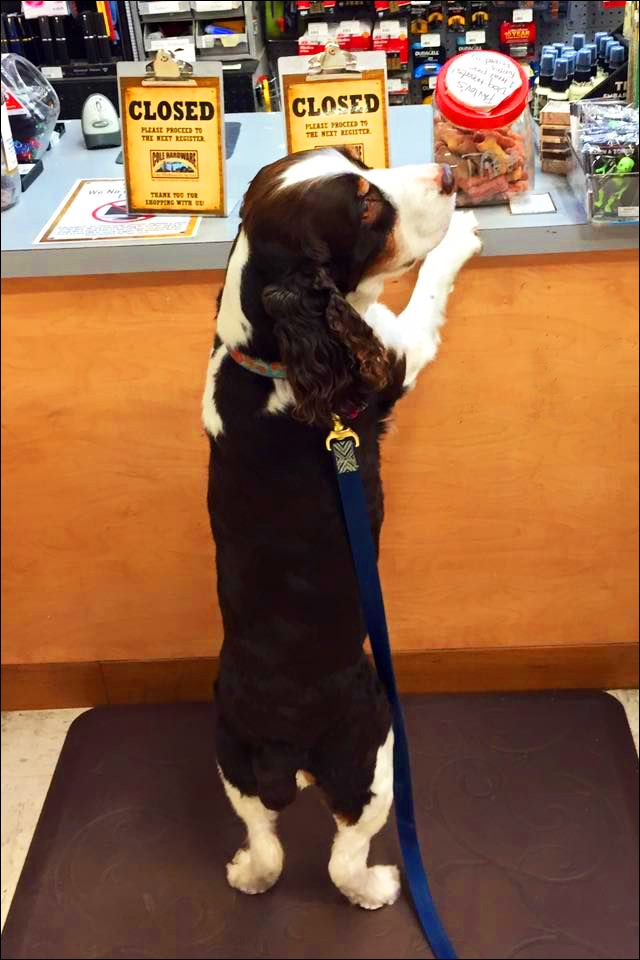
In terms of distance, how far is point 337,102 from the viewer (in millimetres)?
1483

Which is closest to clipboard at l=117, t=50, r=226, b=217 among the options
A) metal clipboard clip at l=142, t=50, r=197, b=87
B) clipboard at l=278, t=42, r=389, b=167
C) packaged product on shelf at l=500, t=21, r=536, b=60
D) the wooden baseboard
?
metal clipboard clip at l=142, t=50, r=197, b=87

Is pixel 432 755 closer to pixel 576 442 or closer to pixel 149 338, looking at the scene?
pixel 576 442

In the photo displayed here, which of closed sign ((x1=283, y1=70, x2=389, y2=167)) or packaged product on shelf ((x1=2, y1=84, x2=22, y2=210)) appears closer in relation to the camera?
closed sign ((x1=283, y1=70, x2=389, y2=167))

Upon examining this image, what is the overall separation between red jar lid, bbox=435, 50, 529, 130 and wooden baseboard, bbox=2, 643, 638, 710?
108 cm

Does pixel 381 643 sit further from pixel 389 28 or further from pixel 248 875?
pixel 389 28

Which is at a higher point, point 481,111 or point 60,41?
point 60,41

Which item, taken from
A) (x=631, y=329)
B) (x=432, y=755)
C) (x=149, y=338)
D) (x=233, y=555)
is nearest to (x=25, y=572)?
(x=149, y=338)

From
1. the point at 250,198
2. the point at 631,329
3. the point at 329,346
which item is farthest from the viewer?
the point at 631,329

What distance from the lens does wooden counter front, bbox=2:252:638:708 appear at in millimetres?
1653

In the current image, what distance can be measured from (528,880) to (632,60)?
1.46 meters

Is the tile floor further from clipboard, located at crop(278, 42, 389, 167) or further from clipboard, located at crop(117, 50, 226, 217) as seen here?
clipboard, located at crop(278, 42, 389, 167)

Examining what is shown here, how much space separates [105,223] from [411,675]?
3.72 feet

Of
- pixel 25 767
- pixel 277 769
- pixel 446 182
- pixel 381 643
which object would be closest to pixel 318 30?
pixel 446 182

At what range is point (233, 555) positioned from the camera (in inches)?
55.1
